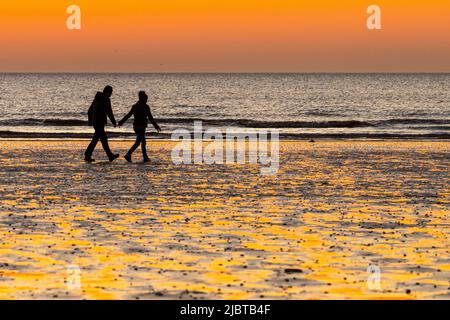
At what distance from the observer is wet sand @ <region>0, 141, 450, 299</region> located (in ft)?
28.3

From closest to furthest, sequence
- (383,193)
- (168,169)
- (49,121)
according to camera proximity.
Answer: (383,193), (168,169), (49,121)

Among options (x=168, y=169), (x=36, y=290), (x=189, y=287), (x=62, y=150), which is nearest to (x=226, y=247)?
(x=189, y=287)

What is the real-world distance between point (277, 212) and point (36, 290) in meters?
5.99

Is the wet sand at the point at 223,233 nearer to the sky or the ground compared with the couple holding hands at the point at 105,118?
nearer to the ground

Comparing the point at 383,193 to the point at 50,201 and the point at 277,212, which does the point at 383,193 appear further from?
the point at 50,201

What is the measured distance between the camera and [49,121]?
61469 millimetres

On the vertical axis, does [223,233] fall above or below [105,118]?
below

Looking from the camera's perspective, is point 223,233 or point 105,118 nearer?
point 223,233

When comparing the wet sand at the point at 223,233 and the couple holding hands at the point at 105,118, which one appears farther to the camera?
the couple holding hands at the point at 105,118

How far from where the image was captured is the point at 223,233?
1171 cm

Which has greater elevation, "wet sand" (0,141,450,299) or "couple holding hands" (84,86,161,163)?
"couple holding hands" (84,86,161,163)

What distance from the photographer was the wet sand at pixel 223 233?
8618 mm

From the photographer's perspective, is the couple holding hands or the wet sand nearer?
the wet sand
